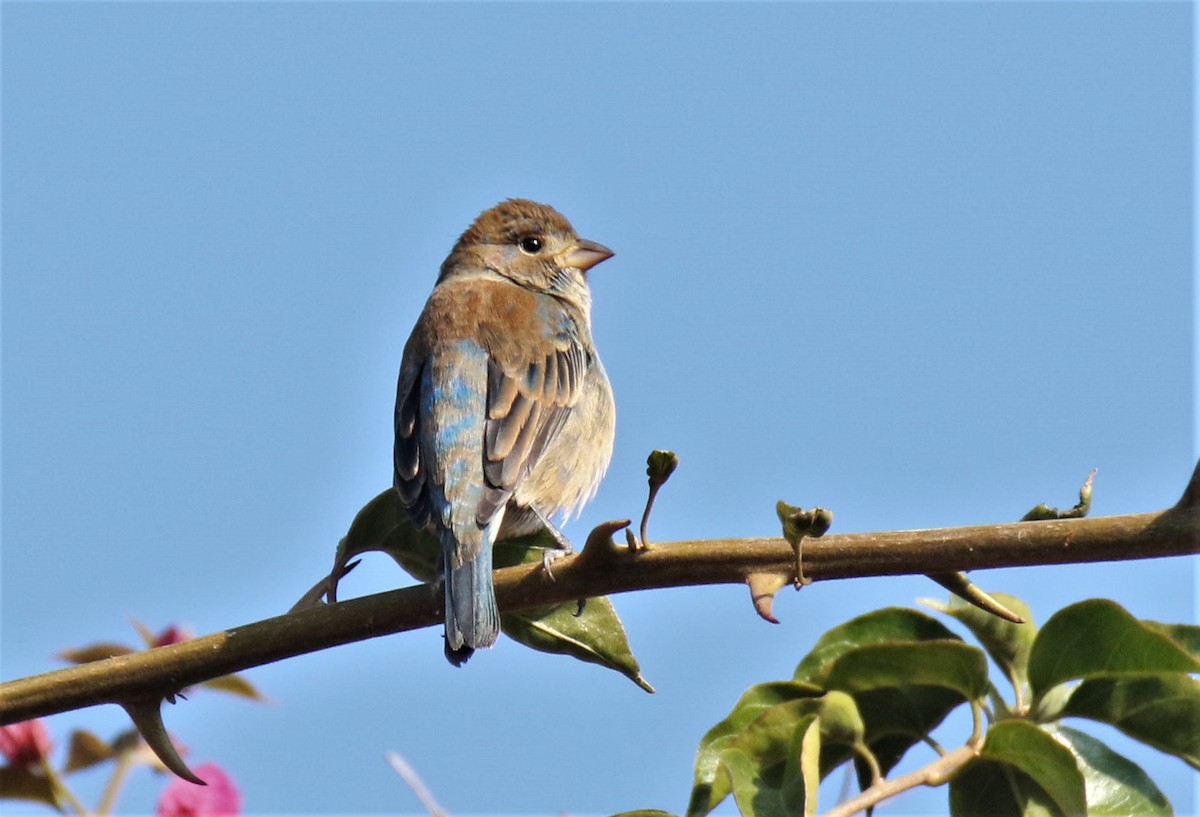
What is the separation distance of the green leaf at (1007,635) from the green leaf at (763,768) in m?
0.52

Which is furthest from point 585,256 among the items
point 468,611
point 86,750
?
point 86,750

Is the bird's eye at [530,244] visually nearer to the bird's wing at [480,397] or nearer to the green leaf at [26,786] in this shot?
the bird's wing at [480,397]

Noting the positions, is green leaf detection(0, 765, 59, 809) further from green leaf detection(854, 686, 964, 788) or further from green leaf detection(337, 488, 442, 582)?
green leaf detection(854, 686, 964, 788)

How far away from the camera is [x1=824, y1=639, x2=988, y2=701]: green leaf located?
231cm

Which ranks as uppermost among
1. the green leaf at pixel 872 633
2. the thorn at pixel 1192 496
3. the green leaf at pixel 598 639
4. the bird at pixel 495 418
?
the bird at pixel 495 418

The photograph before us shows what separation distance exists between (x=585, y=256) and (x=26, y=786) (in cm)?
463

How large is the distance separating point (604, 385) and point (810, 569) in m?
3.57

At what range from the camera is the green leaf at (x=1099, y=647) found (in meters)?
2.33

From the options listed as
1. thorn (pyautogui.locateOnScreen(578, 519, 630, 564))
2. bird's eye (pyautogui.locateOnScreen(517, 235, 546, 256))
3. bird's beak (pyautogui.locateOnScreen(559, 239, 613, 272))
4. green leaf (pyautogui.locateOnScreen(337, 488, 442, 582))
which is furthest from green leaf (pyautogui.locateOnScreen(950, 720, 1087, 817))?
bird's eye (pyautogui.locateOnScreen(517, 235, 546, 256))

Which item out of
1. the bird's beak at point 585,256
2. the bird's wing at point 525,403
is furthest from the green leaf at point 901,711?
the bird's beak at point 585,256

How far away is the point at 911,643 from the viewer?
230 centimetres

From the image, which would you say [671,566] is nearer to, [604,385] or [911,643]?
[911,643]

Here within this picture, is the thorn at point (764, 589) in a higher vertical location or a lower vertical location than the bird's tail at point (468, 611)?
lower

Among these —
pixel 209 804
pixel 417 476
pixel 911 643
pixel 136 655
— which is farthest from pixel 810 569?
pixel 417 476
